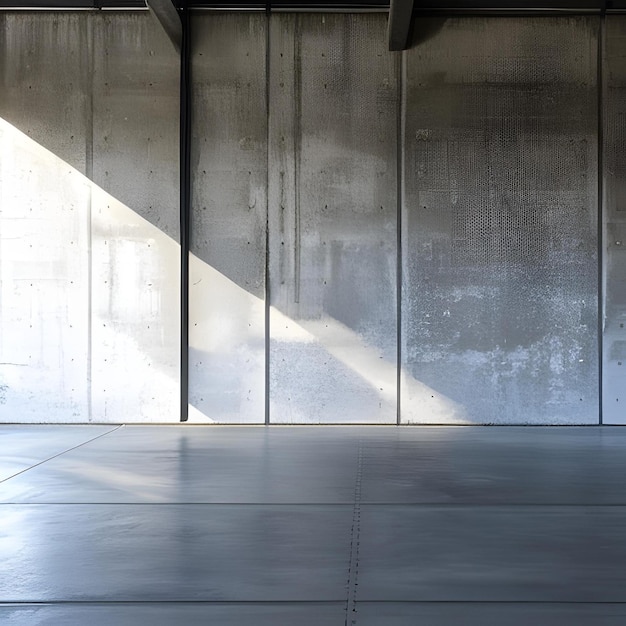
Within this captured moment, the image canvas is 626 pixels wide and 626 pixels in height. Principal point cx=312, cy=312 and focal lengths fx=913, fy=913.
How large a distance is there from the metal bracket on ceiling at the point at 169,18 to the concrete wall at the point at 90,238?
185 millimetres

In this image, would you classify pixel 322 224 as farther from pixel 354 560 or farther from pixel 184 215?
pixel 354 560

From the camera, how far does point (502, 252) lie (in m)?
11.9

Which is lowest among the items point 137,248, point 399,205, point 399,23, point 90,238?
point 137,248

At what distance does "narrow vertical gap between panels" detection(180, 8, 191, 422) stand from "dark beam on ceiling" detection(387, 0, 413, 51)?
8.90 ft

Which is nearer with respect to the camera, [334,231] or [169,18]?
[169,18]

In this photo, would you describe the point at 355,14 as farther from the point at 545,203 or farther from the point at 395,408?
the point at 395,408

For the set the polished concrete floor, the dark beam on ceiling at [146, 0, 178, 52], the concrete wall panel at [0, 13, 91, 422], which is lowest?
the polished concrete floor

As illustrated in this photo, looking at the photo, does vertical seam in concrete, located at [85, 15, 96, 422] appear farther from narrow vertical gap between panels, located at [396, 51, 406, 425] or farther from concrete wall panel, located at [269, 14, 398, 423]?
narrow vertical gap between panels, located at [396, 51, 406, 425]

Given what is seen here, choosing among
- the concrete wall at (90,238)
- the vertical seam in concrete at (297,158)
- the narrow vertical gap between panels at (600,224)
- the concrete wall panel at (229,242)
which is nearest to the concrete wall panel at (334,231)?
the vertical seam in concrete at (297,158)

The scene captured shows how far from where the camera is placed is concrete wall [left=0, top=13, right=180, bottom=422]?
11.9 m

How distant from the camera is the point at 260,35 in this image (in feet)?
39.6

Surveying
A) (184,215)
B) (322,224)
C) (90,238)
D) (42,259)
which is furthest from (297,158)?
(42,259)

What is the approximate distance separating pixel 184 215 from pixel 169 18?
2451 millimetres

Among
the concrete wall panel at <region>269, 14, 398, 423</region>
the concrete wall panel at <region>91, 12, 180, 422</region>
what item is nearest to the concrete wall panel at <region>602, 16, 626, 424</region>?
the concrete wall panel at <region>269, 14, 398, 423</region>
